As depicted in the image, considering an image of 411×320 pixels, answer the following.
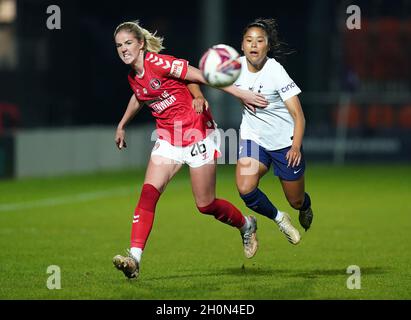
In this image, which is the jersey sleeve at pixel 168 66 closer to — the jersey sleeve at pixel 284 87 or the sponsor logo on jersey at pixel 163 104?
the sponsor logo on jersey at pixel 163 104

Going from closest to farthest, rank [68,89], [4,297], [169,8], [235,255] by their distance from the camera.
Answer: [4,297]
[235,255]
[68,89]
[169,8]

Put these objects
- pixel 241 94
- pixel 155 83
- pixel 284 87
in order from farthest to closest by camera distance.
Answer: pixel 284 87 → pixel 155 83 → pixel 241 94

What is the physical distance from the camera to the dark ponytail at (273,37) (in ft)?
33.9

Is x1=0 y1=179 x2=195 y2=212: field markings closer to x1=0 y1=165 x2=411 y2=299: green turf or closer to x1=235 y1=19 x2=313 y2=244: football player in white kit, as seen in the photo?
x1=0 y1=165 x2=411 y2=299: green turf

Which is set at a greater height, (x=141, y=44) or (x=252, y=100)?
(x=141, y=44)

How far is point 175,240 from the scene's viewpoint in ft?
45.9

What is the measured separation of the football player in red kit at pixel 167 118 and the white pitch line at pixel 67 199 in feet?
26.4

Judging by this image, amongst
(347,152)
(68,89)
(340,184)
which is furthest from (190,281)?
(68,89)

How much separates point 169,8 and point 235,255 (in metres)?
36.3

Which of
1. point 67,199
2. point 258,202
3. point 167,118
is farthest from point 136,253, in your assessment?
point 67,199

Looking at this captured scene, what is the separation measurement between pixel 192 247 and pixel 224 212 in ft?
9.00

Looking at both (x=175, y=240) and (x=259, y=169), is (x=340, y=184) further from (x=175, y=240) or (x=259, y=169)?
(x=259, y=169)

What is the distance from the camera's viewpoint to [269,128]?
35.5 ft

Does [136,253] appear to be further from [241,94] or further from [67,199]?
[67,199]
